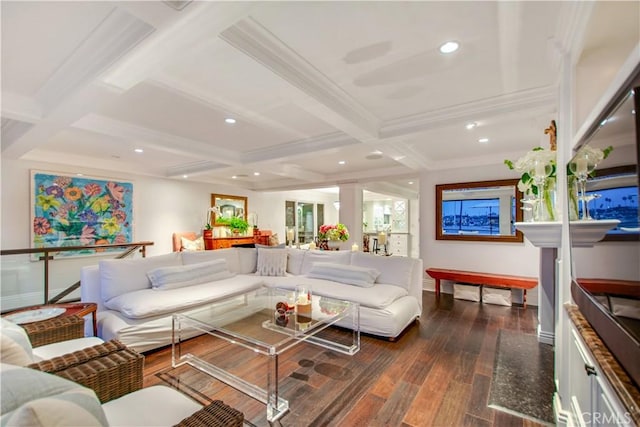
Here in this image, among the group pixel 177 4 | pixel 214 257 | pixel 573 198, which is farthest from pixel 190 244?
pixel 573 198

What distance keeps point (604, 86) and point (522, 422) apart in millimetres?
2063

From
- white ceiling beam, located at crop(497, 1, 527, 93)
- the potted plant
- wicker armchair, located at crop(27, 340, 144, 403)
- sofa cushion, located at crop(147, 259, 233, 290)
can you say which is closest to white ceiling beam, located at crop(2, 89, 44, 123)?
sofa cushion, located at crop(147, 259, 233, 290)

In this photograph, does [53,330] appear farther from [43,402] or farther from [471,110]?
[471,110]

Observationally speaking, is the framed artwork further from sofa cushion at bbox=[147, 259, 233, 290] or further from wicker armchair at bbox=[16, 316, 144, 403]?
wicker armchair at bbox=[16, 316, 144, 403]

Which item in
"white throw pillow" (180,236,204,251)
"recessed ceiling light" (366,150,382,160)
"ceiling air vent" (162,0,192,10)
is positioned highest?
"recessed ceiling light" (366,150,382,160)

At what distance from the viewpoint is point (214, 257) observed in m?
4.08

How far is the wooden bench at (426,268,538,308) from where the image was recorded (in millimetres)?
4180

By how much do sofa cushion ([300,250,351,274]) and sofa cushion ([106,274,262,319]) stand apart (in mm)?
1001

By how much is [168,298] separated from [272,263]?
168cm

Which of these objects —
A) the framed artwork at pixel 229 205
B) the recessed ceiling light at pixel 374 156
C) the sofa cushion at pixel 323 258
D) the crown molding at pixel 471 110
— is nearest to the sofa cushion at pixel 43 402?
the crown molding at pixel 471 110

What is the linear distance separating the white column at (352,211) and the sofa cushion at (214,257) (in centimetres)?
263

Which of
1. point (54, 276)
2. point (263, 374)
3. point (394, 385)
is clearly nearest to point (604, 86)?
point (394, 385)

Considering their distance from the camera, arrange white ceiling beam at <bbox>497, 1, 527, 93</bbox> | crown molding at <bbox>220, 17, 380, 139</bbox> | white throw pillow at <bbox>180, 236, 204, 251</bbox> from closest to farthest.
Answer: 1. white ceiling beam at <bbox>497, 1, 527, 93</bbox>
2. crown molding at <bbox>220, 17, 380, 139</bbox>
3. white throw pillow at <bbox>180, 236, 204, 251</bbox>

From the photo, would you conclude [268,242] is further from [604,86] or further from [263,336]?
[604,86]
